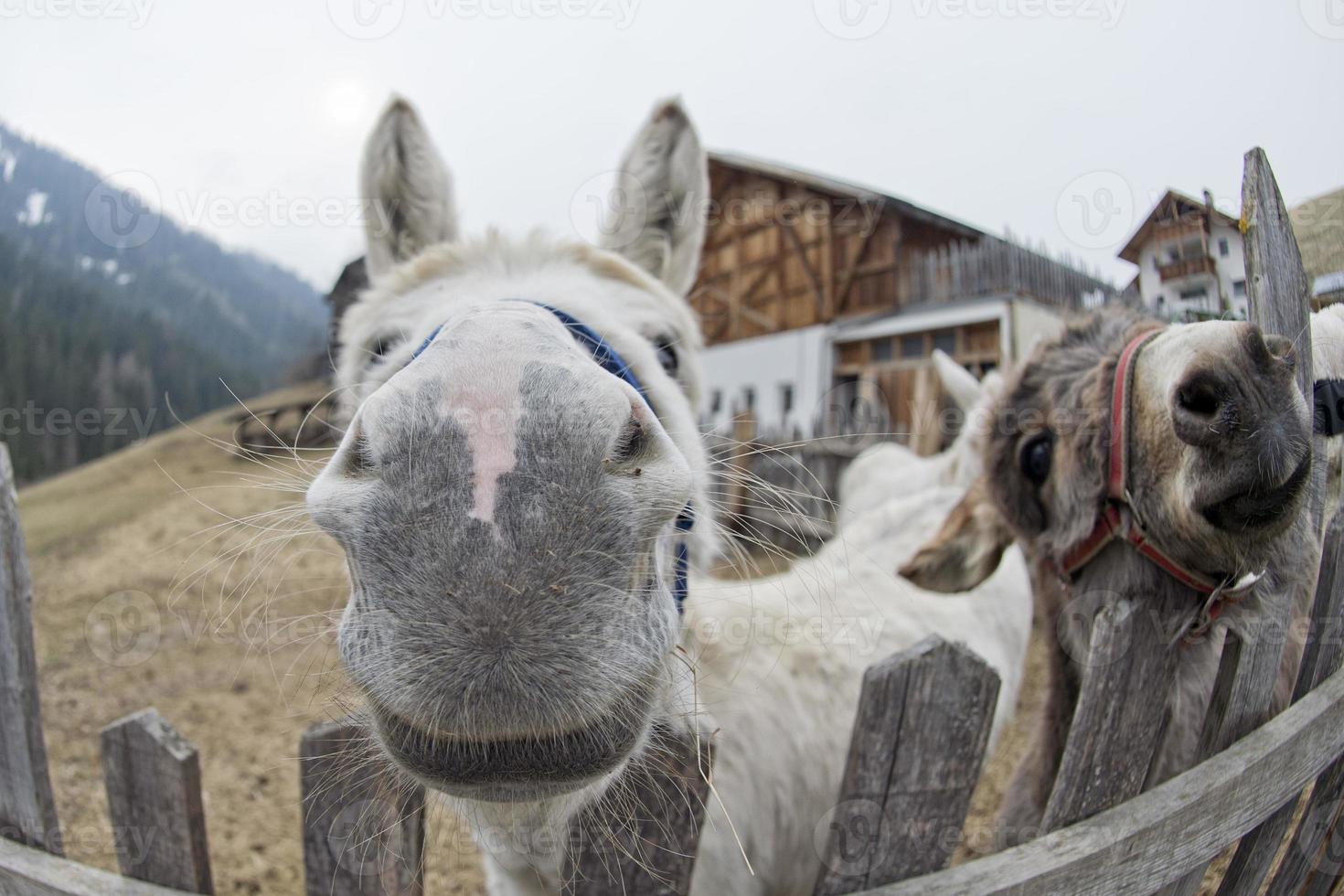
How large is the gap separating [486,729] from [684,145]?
223 cm

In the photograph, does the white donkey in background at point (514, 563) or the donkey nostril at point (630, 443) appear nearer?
the white donkey in background at point (514, 563)

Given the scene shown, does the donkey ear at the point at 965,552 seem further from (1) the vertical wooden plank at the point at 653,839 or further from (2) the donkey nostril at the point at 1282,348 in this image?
(1) the vertical wooden plank at the point at 653,839

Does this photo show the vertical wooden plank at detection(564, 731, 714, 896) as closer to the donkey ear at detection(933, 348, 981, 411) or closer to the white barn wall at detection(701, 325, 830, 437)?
the donkey ear at detection(933, 348, 981, 411)

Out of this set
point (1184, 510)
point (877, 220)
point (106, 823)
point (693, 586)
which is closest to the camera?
point (1184, 510)

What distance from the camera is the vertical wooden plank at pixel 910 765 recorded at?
131 cm

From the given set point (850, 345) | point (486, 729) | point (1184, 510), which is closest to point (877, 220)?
point (850, 345)

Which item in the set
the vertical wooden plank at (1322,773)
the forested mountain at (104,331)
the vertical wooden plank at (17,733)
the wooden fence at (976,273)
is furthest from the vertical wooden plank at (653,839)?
the forested mountain at (104,331)

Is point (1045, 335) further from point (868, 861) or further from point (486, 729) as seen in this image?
point (486, 729)

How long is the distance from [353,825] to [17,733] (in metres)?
0.83

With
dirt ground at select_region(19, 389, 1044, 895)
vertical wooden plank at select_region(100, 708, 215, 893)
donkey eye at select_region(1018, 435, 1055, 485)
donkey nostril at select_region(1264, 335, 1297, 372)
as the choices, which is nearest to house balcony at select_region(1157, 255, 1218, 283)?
donkey nostril at select_region(1264, 335, 1297, 372)

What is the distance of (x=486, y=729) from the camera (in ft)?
2.76

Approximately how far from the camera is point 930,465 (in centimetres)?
549

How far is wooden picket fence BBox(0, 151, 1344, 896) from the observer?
1263mm

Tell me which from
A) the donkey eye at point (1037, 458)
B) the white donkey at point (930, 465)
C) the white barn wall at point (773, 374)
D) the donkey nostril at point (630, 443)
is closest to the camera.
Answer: the donkey nostril at point (630, 443)
